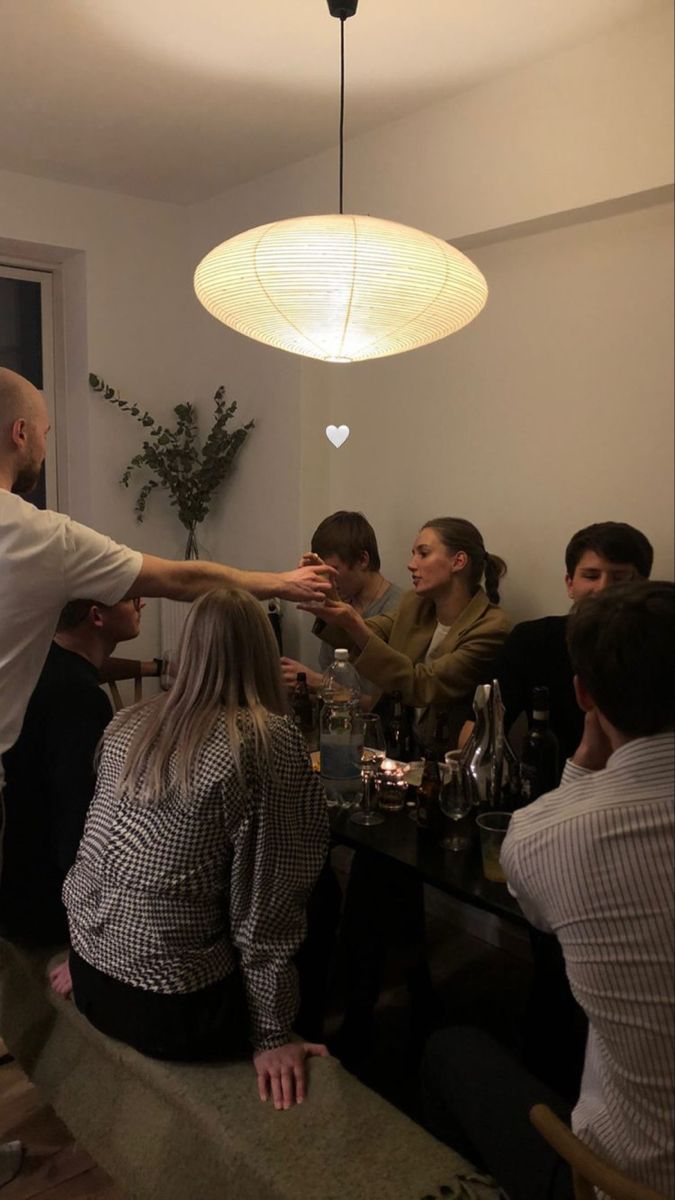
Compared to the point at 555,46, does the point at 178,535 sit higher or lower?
lower

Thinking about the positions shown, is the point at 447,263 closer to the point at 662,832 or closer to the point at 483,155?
the point at 483,155

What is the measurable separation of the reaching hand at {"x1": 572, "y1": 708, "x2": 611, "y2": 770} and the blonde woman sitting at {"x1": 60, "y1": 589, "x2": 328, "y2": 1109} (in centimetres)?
46

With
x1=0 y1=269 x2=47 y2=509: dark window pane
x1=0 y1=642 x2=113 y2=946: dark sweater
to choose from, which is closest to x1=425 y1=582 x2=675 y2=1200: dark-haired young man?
x1=0 y1=642 x2=113 y2=946: dark sweater

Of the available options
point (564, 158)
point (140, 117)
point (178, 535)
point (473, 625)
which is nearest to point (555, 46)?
point (564, 158)

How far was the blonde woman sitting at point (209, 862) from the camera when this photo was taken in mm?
1373

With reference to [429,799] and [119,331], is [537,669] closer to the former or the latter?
[429,799]

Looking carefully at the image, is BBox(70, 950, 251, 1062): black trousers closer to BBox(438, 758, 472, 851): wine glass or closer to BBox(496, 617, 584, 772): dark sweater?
BBox(438, 758, 472, 851): wine glass

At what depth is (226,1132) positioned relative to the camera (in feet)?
4.26

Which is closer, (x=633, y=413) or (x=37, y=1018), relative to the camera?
(x=37, y=1018)

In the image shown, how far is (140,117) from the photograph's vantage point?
2684 mm

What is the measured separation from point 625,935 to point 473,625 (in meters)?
1.44

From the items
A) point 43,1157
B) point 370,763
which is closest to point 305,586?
point 370,763

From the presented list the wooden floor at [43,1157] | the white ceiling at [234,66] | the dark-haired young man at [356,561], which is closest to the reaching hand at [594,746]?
the wooden floor at [43,1157]

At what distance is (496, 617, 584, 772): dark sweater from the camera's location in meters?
2.15
